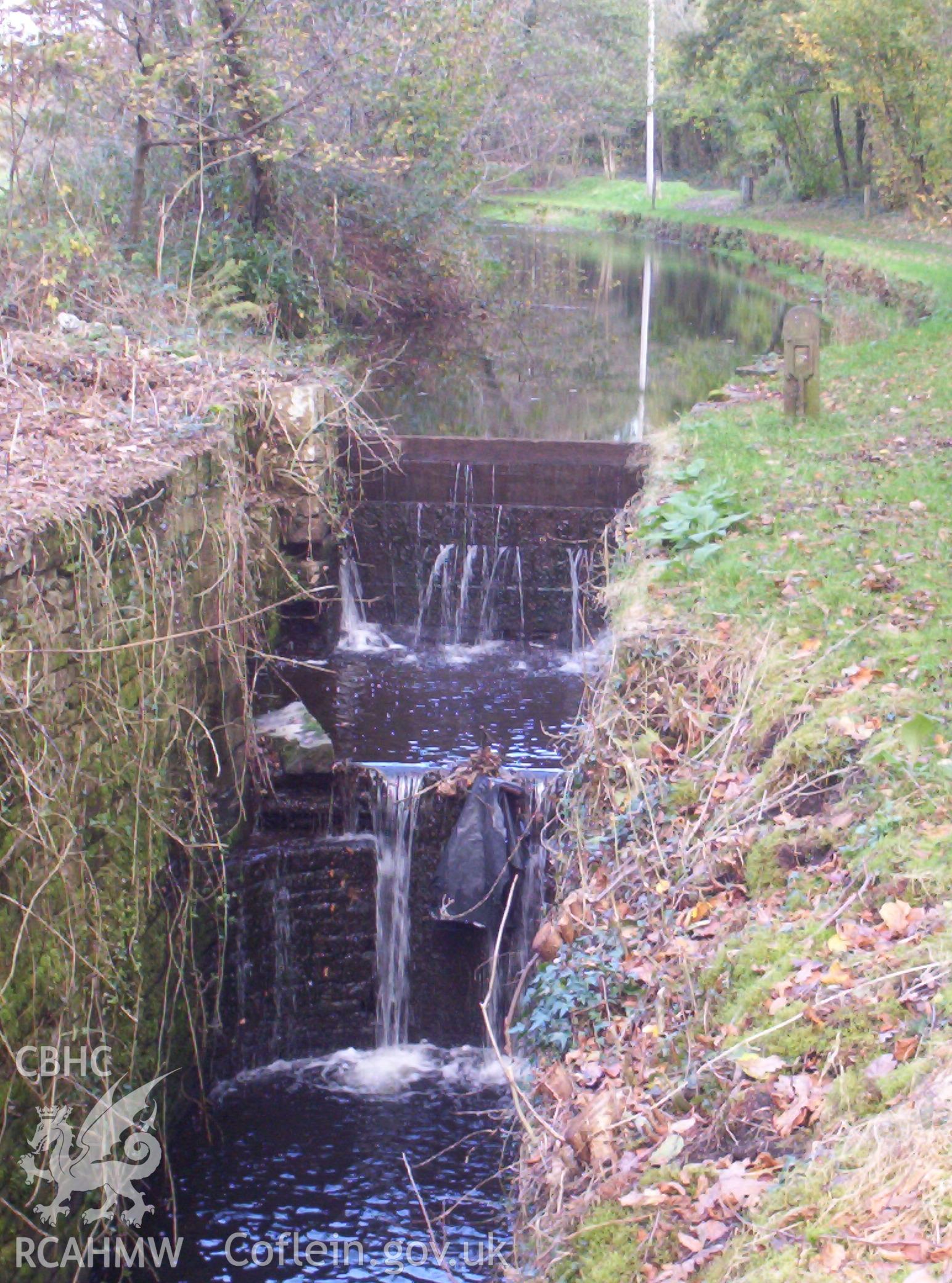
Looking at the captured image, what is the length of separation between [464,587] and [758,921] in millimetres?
6480

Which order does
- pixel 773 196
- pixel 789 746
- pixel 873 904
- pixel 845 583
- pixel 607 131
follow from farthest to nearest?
pixel 607 131, pixel 773 196, pixel 845 583, pixel 789 746, pixel 873 904

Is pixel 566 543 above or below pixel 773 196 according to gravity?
below

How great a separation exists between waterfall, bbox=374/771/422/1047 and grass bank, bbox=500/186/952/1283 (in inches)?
49.8

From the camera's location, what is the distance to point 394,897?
7.32m

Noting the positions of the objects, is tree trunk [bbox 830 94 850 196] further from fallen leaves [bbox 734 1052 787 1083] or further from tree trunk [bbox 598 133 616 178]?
fallen leaves [bbox 734 1052 787 1083]

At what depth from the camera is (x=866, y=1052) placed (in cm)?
352

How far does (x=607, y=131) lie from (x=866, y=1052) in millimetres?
52521

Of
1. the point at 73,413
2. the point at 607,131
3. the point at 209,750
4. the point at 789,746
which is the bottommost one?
the point at 209,750

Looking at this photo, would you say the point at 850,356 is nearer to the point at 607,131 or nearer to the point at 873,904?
the point at 873,904

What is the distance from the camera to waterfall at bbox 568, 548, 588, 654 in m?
10.4

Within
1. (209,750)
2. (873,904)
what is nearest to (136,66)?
(209,750)

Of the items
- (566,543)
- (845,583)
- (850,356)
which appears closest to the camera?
(845,583)

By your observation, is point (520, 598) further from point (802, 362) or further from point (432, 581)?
point (802, 362)

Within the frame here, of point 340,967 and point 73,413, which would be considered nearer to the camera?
point 73,413
